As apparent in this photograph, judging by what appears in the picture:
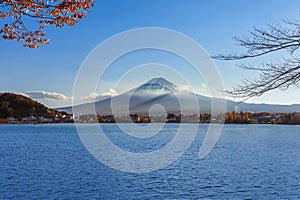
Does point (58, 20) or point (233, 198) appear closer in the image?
point (58, 20)

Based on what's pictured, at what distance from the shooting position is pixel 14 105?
124 m

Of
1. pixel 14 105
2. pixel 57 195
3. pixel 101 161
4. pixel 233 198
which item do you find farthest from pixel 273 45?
pixel 14 105

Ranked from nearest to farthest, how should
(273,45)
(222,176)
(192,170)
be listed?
1. (273,45)
2. (222,176)
3. (192,170)

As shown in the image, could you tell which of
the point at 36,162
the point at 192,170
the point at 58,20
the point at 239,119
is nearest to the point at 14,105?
the point at 239,119

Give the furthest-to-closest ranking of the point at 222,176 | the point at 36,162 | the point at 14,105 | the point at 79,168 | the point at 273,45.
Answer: the point at 14,105
the point at 36,162
the point at 79,168
the point at 222,176
the point at 273,45

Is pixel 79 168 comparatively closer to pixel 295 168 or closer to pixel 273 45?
pixel 295 168

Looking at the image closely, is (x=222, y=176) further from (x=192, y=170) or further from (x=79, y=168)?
(x=79, y=168)

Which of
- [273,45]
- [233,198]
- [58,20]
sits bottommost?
[233,198]

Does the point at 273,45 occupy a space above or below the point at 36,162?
above

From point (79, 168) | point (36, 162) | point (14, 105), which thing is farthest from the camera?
point (14, 105)

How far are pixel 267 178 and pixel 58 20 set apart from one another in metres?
16.7

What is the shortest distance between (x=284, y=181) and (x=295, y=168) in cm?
546

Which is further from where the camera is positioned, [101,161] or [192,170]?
[101,161]

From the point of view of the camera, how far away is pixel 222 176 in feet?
64.5
